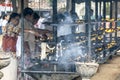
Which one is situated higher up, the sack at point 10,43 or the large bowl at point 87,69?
the sack at point 10,43

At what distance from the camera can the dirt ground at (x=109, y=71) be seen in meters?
9.34

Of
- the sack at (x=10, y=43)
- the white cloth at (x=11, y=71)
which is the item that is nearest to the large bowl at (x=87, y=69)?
the white cloth at (x=11, y=71)

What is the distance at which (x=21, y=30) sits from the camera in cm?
780

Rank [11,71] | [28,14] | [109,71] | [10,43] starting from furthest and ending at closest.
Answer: [109,71] → [28,14] → [10,43] → [11,71]

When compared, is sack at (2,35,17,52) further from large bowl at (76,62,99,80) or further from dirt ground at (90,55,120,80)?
dirt ground at (90,55,120,80)

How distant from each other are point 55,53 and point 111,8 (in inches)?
198

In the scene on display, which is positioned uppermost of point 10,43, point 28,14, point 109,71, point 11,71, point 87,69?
point 28,14

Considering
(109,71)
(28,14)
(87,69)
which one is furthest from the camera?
(109,71)

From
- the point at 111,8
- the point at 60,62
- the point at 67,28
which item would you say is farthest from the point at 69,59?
the point at 111,8

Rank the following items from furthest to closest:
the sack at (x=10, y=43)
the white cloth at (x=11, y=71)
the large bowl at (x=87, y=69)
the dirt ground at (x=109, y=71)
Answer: the dirt ground at (x=109, y=71), the sack at (x=10, y=43), the white cloth at (x=11, y=71), the large bowl at (x=87, y=69)

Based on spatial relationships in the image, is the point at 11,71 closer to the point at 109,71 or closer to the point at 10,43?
the point at 10,43

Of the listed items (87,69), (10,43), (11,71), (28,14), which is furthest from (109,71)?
(87,69)

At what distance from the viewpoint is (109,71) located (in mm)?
10109

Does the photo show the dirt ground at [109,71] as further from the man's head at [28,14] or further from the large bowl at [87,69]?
the large bowl at [87,69]
